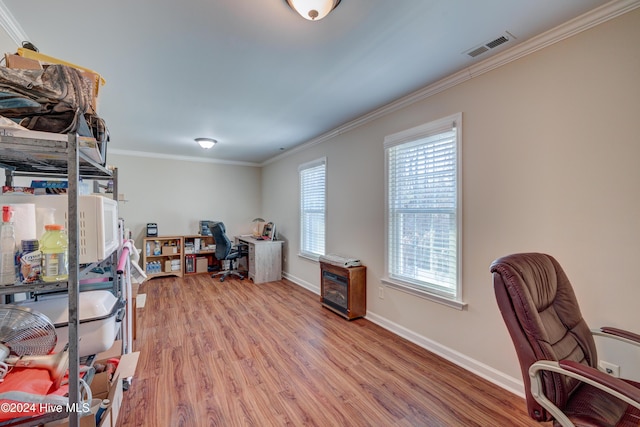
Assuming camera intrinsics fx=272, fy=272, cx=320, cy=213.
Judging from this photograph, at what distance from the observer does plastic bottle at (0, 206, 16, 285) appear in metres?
0.98

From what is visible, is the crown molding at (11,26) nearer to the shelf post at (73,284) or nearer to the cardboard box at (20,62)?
the cardboard box at (20,62)

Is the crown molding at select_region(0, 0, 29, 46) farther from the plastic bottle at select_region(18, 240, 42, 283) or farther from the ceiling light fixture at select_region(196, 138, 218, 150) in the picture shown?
the ceiling light fixture at select_region(196, 138, 218, 150)

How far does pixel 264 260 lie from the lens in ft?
16.6

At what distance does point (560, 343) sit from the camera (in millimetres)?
1332

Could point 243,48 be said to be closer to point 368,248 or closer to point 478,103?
point 478,103

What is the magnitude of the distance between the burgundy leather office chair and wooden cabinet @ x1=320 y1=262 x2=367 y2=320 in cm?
203

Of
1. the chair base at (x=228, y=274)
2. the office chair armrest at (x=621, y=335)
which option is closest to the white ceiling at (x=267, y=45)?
the office chair armrest at (x=621, y=335)

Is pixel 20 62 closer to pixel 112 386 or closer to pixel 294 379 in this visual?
pixel 112 386

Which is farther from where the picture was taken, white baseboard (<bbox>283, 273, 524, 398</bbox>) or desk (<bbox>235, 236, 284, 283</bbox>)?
desk (<bbox>235, 236, 284, 283</bbox>)

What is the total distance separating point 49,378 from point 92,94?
119cm

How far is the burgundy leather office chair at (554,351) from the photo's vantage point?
111 centimetres

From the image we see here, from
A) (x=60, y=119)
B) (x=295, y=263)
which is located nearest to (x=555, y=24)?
(x=60, y=119)

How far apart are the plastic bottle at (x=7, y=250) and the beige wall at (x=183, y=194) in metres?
4.67

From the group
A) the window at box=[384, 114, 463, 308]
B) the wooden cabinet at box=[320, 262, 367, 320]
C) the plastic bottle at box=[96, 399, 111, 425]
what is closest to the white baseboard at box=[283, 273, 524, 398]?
the wooden cabinet at box=[320, 262, 367, 320]
